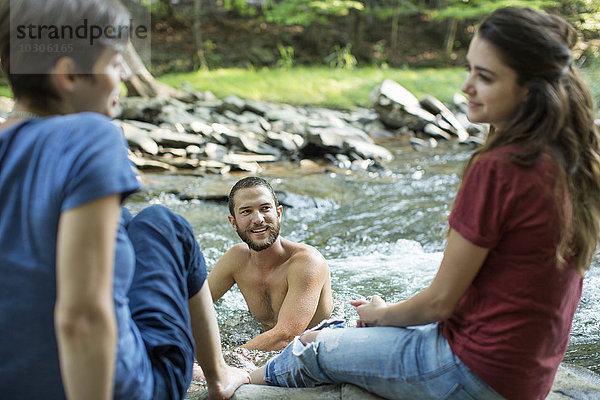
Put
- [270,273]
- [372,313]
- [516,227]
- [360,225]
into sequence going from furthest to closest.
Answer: [360,225] → [270,273] → [372,313] → [516,227]

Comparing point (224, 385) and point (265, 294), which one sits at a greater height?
point (224, 385)

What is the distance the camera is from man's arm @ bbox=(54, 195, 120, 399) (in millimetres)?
1183

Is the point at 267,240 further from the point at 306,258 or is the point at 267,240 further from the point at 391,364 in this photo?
the point at 391,364

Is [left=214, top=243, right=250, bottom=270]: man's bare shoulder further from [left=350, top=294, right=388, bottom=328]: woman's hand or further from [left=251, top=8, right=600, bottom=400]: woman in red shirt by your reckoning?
[left=251, top=8, right=600, bottom=400]: woman in red shirt

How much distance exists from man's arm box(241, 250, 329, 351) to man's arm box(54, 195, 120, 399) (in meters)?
1.97

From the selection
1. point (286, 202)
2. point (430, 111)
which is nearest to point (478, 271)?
point (286, 202)

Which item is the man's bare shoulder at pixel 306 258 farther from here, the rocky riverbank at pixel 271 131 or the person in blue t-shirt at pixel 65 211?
the rocky riverbank at pixel 271 131

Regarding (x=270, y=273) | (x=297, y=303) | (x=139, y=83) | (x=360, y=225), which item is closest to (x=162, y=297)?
(x=297, y=303)

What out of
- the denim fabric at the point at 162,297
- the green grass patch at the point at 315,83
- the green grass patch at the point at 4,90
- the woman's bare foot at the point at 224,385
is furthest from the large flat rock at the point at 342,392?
the green grass patch at the point at 4,90

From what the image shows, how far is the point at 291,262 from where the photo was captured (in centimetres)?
341

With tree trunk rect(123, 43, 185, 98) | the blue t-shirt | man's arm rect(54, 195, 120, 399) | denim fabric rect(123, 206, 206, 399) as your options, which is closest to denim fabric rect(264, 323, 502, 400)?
denim fabric rect(123, 206, 206, 399)

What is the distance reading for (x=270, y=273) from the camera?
352cm

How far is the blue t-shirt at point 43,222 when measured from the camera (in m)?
1.22

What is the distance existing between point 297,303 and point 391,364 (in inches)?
54.2
